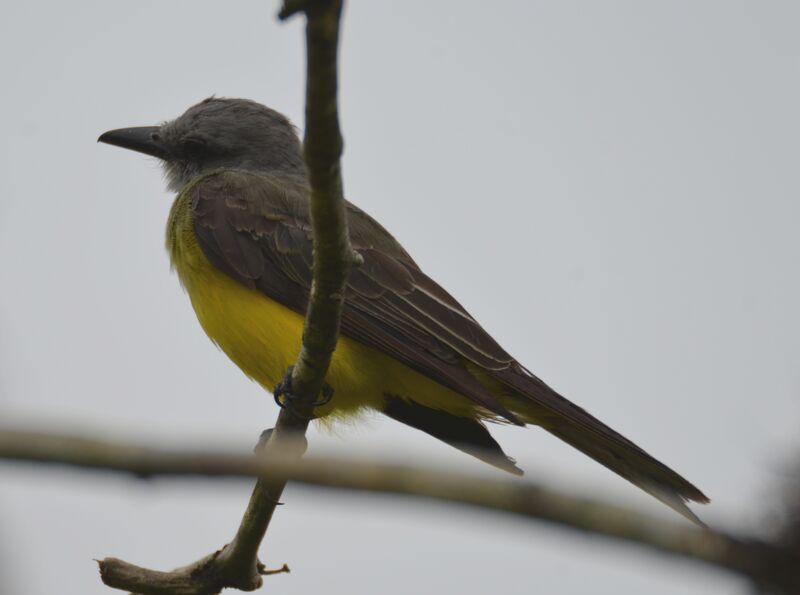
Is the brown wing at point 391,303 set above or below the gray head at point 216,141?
below

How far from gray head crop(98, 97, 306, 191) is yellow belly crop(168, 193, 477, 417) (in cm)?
170

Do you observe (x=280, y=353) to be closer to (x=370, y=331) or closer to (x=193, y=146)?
(x=370, y=331)

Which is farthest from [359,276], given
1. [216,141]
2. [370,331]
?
[216,141]

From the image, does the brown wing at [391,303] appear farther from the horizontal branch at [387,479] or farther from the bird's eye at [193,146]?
the horizontal branch at [387,479]

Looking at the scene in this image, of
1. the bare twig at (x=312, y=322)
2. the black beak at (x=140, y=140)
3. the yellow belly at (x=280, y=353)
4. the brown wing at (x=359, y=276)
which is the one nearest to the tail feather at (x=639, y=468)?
the brown wing at (x=359, y=276)

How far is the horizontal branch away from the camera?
1888 mm

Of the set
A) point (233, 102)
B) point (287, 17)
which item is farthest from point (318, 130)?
point (233, 102)

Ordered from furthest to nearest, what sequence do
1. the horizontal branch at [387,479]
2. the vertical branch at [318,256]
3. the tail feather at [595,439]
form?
1. the tail feather at [595,439]
2. the vertical branch at [318,256]
3. the horizontal branch at [387,479]

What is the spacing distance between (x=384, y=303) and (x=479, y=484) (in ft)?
16.2

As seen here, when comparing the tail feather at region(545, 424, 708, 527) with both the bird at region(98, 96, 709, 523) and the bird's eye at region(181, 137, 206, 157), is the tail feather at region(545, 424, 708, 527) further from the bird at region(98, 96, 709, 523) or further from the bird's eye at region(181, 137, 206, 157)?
the bird's eye at region(181, 137, 206, 157)

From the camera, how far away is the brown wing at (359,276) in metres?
6.56

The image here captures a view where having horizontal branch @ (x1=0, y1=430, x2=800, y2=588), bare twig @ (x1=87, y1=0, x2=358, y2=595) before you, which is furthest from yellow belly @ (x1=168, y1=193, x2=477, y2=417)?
horizontal branch @ (x1=0, y1=430, x2=800, y2=588)

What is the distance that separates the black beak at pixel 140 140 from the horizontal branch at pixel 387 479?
7.13 m

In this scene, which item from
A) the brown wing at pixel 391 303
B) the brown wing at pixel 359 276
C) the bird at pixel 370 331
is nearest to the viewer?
the brown wing at pixel 391 303
